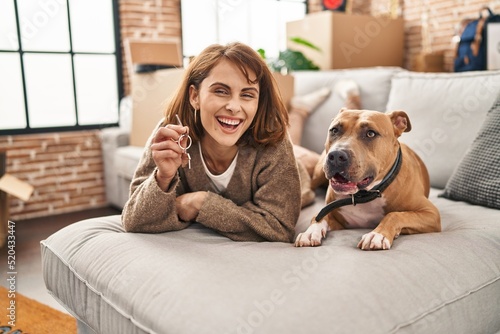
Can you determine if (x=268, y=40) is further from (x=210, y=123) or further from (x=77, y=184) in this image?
(x=210, y=123)

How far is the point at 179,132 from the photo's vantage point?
4.58 feet

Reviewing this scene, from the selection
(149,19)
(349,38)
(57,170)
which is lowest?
(57,170)

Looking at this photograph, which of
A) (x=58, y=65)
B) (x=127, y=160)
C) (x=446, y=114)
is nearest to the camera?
(x=446, y=114)

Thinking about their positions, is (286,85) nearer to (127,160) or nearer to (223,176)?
(127,160)

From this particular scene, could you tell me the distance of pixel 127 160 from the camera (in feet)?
11.5

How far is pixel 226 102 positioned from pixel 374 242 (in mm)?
640

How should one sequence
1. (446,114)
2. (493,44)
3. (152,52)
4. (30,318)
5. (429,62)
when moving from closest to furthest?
(30,318) < (446,114) < (493,44) < (152,52) < (429,62)

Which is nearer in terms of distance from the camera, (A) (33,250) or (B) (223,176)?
(B) (223,176)

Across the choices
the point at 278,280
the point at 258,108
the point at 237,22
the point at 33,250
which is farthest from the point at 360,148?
the point at 237,22

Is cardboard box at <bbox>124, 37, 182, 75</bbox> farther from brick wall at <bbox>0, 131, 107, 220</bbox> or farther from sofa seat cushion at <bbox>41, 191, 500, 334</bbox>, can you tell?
sofa seat cushion at <bbox>41, 191, 500, 334</bbox>

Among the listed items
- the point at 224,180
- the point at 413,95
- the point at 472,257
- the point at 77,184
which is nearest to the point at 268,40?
the point at 77,184

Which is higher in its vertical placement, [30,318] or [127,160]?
[127,160]

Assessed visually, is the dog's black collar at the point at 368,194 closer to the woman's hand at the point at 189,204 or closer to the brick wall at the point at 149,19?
the woman's hand at the point at 189,204

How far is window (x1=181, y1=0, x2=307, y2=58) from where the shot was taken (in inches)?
184
